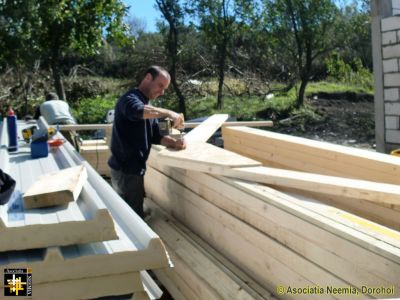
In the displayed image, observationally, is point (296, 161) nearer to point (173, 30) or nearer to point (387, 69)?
point (387, 69)

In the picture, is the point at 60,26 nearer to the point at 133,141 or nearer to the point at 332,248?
the point at 133,141

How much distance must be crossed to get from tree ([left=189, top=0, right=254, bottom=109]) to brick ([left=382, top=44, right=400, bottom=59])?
9.97 m

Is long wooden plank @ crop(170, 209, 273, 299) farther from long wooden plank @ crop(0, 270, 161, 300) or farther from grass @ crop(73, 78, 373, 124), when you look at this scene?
grass @ crop(73, 78, 373, 124)

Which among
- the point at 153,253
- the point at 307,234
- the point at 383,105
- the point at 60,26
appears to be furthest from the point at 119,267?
the point at 60,26

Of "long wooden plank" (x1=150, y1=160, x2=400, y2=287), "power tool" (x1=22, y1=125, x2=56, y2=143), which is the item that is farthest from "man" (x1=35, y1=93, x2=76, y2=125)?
"long wooden plank" (x1=150, y1=160, x2=400, y2=287)

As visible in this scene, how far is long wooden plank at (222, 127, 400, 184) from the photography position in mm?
3559

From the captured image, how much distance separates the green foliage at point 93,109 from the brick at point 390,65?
31.6 feet

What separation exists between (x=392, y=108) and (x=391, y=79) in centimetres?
46

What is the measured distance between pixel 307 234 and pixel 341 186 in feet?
Result: 1.63

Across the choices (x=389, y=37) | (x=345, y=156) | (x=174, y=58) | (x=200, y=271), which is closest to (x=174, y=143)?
(x=200, y=271)

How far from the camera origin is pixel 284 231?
2.85m

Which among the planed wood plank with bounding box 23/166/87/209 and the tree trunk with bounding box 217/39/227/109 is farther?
the tree trunk with bounding box 217/39/227/109

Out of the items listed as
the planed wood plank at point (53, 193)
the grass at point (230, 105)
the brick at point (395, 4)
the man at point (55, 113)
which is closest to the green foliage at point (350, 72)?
the grass at point (230, 105)

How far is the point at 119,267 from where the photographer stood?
7.57 feet
